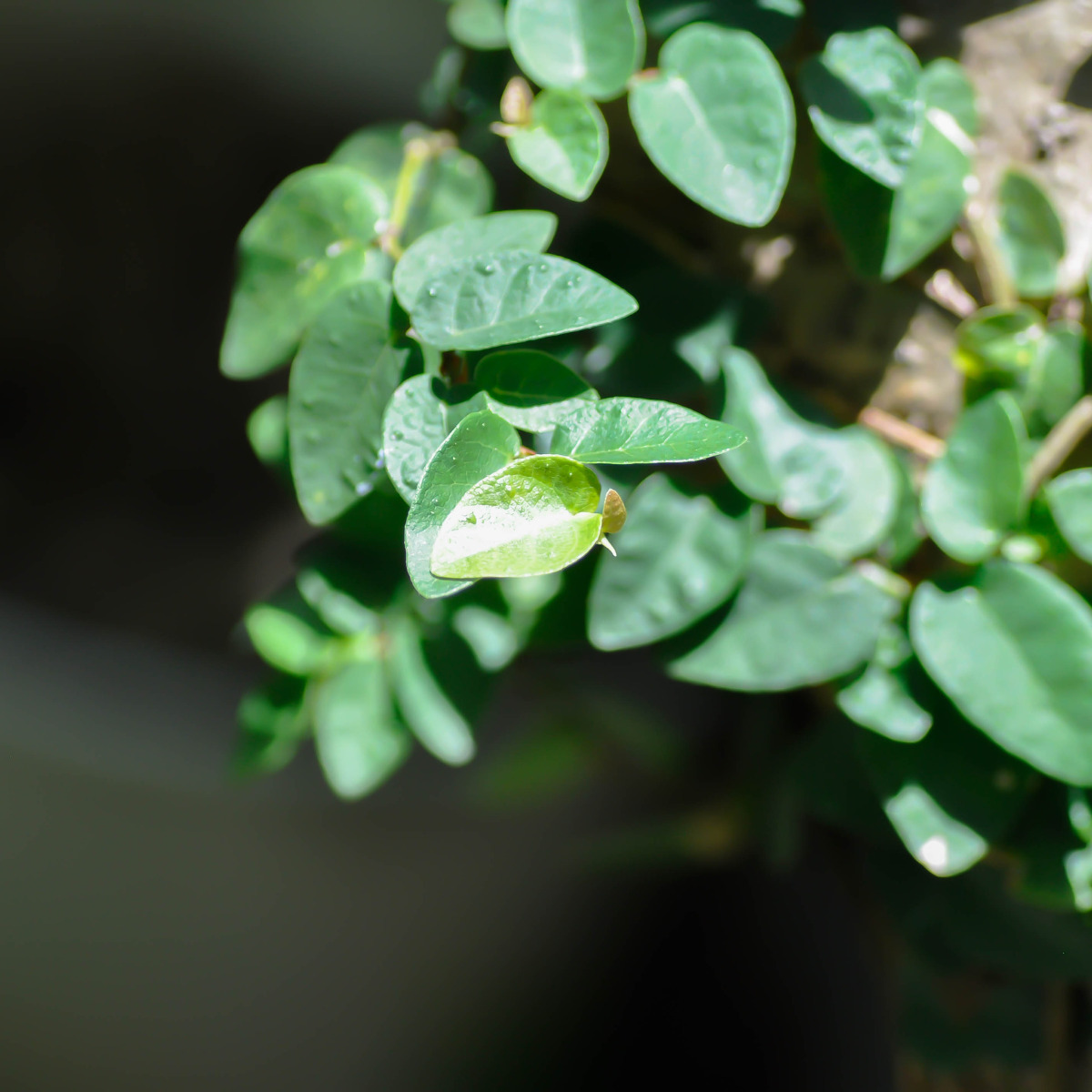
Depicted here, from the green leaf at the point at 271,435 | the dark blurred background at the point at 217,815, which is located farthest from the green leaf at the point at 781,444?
the dark blurred background at the point at 217,815

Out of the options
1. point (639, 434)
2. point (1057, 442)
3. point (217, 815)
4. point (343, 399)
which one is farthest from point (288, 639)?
point (217, 815)

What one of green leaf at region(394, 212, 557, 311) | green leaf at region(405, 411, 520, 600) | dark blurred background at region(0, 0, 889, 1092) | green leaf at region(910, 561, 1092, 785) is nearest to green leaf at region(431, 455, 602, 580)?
green leaf at region(405, 411, 520, 600)

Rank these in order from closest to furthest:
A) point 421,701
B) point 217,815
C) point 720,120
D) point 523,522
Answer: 1. point 523,522
2. point 720,120
3. point 421,701
4. point 217,815

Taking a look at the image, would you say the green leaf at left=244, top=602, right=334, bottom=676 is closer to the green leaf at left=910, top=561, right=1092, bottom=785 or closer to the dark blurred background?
the green leaf at left=910, top=561, right=1092, bottom=785

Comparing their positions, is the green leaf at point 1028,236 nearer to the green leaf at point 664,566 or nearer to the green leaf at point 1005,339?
the green leaf at point 1005,339

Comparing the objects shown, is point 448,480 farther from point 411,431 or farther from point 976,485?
point 976,485
